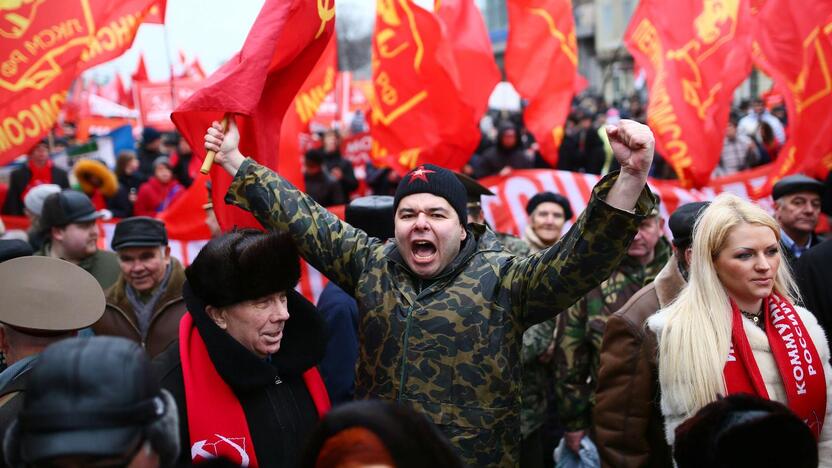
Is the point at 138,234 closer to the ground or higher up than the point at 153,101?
closer to the ground

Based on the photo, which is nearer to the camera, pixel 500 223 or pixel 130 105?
pixel 500 223

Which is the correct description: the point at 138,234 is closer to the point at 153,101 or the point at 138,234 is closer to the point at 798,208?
the point at 798,208

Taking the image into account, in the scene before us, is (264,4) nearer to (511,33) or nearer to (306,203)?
(306,203)

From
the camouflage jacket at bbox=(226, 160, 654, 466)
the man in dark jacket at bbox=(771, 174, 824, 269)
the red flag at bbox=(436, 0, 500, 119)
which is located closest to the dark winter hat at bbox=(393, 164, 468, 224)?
the camouflage jacket at bbox=(226, 160, 654, 466)

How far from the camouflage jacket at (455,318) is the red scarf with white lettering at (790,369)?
0.70 m

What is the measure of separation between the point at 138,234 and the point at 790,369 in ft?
11.1

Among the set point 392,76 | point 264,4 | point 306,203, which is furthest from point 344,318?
point 392,76

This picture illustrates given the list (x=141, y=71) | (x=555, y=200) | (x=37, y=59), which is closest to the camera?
(x=37, y=59)

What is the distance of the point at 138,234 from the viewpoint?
472 centimetres

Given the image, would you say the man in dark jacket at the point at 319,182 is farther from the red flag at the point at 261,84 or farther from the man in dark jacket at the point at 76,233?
the red flag at the point at 261,84

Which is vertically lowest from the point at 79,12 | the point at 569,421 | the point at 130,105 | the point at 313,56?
the point at 569,421

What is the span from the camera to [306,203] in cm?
318

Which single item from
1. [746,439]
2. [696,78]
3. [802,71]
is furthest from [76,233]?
[802,71]

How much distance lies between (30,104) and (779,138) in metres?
10.1
